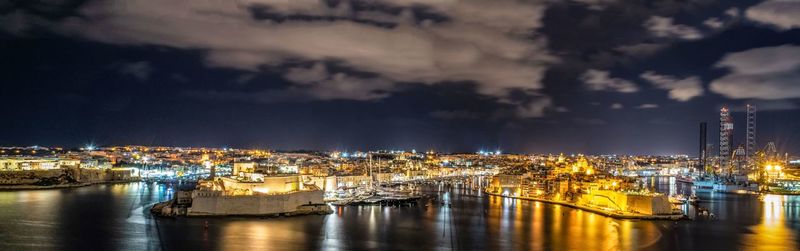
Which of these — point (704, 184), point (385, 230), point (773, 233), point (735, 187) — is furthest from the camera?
point (704, 184)

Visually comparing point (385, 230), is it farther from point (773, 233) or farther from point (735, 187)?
point (735, 187)

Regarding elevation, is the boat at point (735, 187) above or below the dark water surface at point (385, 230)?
above

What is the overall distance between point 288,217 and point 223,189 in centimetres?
371

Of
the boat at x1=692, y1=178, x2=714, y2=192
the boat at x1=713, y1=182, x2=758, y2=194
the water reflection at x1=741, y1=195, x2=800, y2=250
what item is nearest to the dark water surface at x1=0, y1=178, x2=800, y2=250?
the water reflection at x1=741, y1=195, x2=800, y2=250

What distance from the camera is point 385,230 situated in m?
19.6

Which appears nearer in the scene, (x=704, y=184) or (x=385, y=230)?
(x=385, y=230)

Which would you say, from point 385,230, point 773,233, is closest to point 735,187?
point 773,233

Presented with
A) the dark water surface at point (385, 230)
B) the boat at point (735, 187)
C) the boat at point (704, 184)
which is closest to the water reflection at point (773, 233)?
the dark water surface at point (385, 230)

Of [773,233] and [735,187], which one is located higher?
[735,187]

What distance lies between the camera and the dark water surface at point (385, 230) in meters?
16.3

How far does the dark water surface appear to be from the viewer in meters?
16.3

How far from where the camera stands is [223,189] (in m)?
24.8

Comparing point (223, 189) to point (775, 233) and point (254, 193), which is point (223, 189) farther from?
point (775, 233)

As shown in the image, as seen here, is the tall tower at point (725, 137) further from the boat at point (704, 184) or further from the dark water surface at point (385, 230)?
the dark water surface at point (385, 230)
